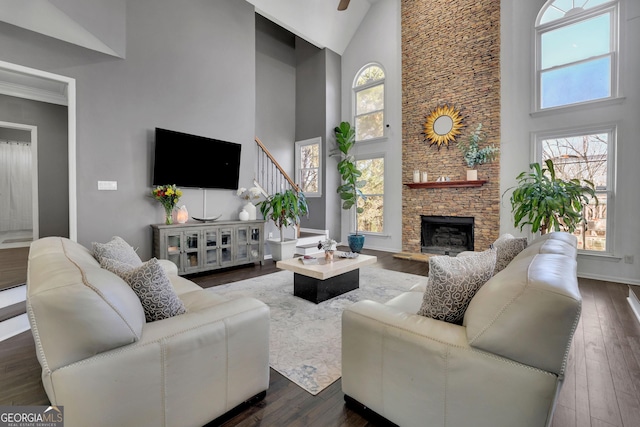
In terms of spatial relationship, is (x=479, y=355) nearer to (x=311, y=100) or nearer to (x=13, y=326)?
(x=13, y=326)

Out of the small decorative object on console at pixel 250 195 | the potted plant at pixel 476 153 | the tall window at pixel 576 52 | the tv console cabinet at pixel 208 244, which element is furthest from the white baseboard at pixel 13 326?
the tall window at pixel 576 52

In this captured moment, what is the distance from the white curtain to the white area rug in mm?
4496

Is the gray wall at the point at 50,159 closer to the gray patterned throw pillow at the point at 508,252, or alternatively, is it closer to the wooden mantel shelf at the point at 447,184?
the wooden mantel shelf at the point at 447,184

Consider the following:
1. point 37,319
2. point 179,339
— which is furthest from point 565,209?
point 37,319

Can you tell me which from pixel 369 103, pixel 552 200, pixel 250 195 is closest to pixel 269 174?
pixel 250 195

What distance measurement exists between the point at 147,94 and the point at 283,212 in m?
2.69

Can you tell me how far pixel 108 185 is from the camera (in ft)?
12.6

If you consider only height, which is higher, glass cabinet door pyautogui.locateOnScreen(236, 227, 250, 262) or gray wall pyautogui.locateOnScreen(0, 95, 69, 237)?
gray wall pyautogui.locateOnScreen(0, 95, 69, 237)

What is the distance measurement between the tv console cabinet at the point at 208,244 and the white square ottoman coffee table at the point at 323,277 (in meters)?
1.58

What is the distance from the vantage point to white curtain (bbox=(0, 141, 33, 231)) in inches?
200

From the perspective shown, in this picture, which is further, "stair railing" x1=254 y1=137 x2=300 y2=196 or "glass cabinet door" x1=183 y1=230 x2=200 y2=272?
"stair railing" x1=254 y1=137 x2=300 y2=196

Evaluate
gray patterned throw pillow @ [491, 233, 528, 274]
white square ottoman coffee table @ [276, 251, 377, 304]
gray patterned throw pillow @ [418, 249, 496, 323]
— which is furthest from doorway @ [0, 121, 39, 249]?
gray patterned throw pillow @ [491, 233, 528, 274]

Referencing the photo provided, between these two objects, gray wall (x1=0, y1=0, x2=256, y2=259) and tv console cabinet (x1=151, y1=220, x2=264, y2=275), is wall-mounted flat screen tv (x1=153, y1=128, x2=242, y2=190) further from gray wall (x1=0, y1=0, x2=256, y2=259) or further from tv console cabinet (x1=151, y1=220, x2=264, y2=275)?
tv console cabinet (x1=151, y1=220, x2=264, y2=275)

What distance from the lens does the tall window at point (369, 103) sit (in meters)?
6.67
